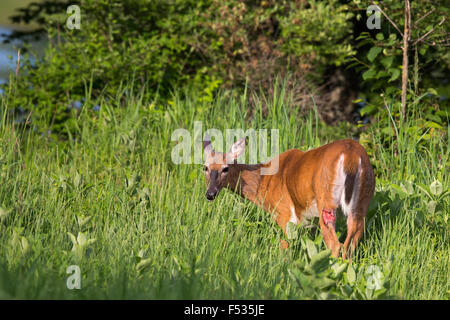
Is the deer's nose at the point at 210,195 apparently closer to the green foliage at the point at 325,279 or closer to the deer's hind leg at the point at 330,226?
the deer's hind leg at the point at 330,226

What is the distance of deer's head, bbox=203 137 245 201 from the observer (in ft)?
18.9

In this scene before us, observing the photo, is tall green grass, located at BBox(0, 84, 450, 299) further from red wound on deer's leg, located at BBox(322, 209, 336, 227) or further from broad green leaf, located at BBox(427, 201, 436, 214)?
red wound on deer's leg, located at BBox(322, 209, 336, 227)

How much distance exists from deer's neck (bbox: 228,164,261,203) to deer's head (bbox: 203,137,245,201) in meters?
0.05

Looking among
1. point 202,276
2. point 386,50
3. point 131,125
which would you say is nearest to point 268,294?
point 202,276

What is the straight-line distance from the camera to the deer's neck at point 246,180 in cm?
600

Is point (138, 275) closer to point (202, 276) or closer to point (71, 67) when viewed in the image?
point (202, 276)

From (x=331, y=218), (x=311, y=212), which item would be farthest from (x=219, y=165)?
(x=331, y=218)

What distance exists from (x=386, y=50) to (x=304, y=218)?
11.6ft

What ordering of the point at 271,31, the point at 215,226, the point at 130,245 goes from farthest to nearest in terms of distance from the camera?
the point at 271,31 < the point at 215,226 < the point at 130,245

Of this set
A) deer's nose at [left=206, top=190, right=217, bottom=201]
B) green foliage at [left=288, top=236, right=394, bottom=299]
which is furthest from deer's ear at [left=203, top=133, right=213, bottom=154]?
green foliage at [left=288, top=236, right=394, bottom=299]

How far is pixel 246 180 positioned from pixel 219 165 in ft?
1.20

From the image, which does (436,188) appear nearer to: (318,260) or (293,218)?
(293,218)

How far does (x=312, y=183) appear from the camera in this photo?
16.7 feet

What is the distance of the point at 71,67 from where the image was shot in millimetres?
9789
